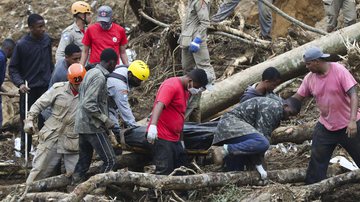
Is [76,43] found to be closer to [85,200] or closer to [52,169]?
[52,169]

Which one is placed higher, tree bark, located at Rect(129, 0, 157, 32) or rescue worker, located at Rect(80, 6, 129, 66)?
rescue worker, located at Rect(80, 6, 129, 66)

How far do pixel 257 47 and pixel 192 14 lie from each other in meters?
1.97

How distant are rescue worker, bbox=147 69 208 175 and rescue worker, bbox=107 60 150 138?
0.52m

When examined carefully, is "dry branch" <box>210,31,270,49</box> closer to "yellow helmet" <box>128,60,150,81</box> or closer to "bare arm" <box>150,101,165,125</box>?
"yellow helmet" <box>128,60,150,81</box>

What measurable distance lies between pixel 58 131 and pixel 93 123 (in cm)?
67

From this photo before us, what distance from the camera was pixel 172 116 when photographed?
10359 millimetres

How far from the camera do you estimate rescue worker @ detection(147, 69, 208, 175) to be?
33.6 ft

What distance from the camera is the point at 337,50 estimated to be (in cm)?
1281

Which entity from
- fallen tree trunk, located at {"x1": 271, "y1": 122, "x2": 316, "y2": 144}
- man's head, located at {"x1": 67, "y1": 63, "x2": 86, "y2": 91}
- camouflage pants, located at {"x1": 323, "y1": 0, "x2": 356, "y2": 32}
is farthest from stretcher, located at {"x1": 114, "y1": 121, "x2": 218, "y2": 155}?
camouflage pants, located at {"x1": 323, "y1": 0, "x2": 356, "y2": 32}

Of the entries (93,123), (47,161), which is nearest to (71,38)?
(47,161)

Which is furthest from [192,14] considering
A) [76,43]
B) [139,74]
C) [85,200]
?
[85,200]

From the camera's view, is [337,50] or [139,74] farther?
[337,50]

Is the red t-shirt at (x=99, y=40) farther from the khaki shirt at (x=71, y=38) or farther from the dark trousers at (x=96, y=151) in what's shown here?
the dark trousers at (x=96, y=151)

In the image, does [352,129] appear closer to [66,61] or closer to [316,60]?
[316,60]
